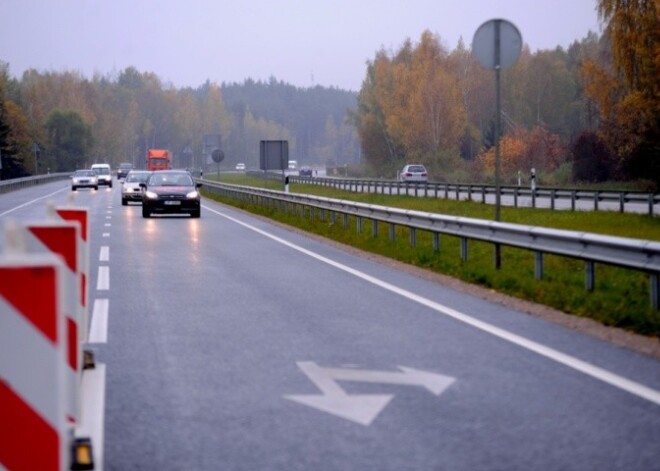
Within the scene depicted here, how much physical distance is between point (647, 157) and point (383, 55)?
3532 inches

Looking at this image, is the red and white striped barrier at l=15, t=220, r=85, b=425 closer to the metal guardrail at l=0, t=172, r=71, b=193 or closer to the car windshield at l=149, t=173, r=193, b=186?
the car windshield at l=149, t=173, r=193, b=186

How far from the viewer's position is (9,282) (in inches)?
145

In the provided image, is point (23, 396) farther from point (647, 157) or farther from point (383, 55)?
point (383, 55)

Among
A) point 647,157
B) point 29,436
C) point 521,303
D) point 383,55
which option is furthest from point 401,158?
point 29,436

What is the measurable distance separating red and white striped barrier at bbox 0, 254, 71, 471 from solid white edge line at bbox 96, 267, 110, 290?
10.8 metres

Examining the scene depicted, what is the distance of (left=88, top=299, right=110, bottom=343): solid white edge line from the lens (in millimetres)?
10086

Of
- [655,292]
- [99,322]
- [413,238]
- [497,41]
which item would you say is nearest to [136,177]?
[413,238]

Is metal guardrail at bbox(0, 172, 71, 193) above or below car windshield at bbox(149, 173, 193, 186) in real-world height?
below

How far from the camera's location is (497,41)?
1609cm

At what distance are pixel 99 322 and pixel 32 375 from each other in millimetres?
7431

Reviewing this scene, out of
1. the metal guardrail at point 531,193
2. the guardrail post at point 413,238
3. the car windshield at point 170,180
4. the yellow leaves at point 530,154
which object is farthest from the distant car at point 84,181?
the guardrail post at point 413,238

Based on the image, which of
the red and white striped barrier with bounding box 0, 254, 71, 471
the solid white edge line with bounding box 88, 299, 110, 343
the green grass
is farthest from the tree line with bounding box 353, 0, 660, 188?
the red and white striped barrier with bounding box 0, 254, 71, 471

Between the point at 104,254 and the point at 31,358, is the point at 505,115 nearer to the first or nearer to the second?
the point at 104,254

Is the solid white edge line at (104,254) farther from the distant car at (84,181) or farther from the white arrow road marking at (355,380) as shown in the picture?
the distant car at (84,181)
